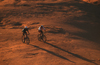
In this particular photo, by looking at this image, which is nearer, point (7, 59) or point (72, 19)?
point (7, 59)

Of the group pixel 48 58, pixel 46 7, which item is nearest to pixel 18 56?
pixel 48 58

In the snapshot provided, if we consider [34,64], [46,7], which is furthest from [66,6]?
[34,64]

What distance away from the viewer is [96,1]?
23.6 metres

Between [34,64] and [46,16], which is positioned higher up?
[46,16]

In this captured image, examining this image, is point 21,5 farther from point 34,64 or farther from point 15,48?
point 34,64

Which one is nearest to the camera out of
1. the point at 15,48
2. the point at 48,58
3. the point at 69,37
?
the point at 48,58

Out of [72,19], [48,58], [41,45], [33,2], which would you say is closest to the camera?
[48,58]

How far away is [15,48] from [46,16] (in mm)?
9087

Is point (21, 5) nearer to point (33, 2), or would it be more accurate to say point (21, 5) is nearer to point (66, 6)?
point (33, 2)

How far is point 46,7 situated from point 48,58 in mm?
13231

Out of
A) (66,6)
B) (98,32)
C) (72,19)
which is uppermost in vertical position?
(66,6)

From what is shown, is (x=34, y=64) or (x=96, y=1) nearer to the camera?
(x=34, y=64)

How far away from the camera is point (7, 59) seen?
29.5 feet

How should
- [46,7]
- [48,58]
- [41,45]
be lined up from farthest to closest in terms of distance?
[46,7] → [41,45] → [48,58]
